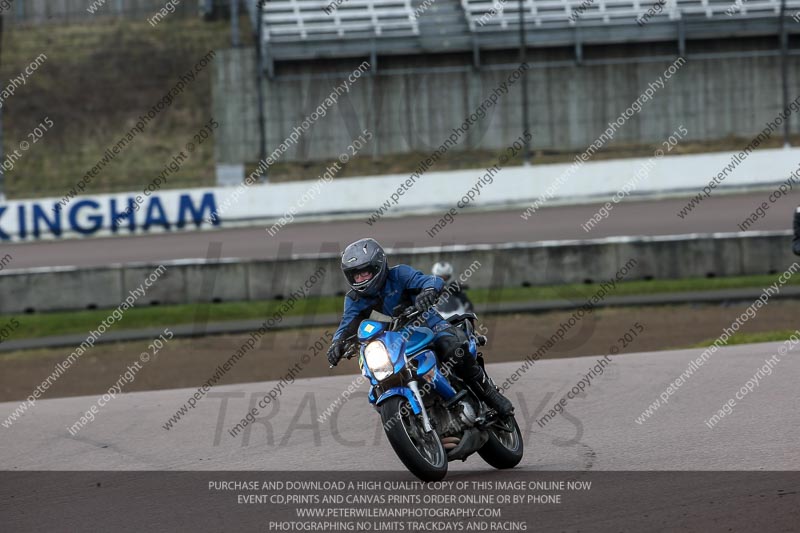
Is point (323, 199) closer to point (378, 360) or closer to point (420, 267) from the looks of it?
point (420, 267)

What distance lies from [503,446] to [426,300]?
1.23 m

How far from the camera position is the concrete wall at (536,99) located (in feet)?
124

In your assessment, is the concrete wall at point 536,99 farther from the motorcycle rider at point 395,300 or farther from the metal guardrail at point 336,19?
the motorcycle rider at point 395,300

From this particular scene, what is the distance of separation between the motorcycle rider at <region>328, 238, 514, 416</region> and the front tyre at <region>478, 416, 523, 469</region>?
145 mm

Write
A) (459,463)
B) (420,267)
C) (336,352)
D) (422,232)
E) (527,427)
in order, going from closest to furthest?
(336,352), (459,463), (527,427), (420,267), (422,232)

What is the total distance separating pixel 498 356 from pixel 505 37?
79.1ft

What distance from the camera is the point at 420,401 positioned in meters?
6.97

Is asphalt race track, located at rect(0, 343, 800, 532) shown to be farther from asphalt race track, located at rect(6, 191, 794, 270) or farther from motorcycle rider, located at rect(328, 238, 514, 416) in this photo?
asphalt race track, located at rect(6, 191, 794, 270)

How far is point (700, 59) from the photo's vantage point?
125 ft

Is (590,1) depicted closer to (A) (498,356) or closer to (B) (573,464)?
(A) (498,356)

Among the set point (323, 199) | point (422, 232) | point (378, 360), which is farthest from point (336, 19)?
point (378, 360)

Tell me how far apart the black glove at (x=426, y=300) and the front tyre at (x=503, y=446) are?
1002 mm

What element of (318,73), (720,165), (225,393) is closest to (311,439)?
(225,393)

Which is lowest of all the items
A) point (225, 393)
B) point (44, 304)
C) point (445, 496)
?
point (44, 304)
